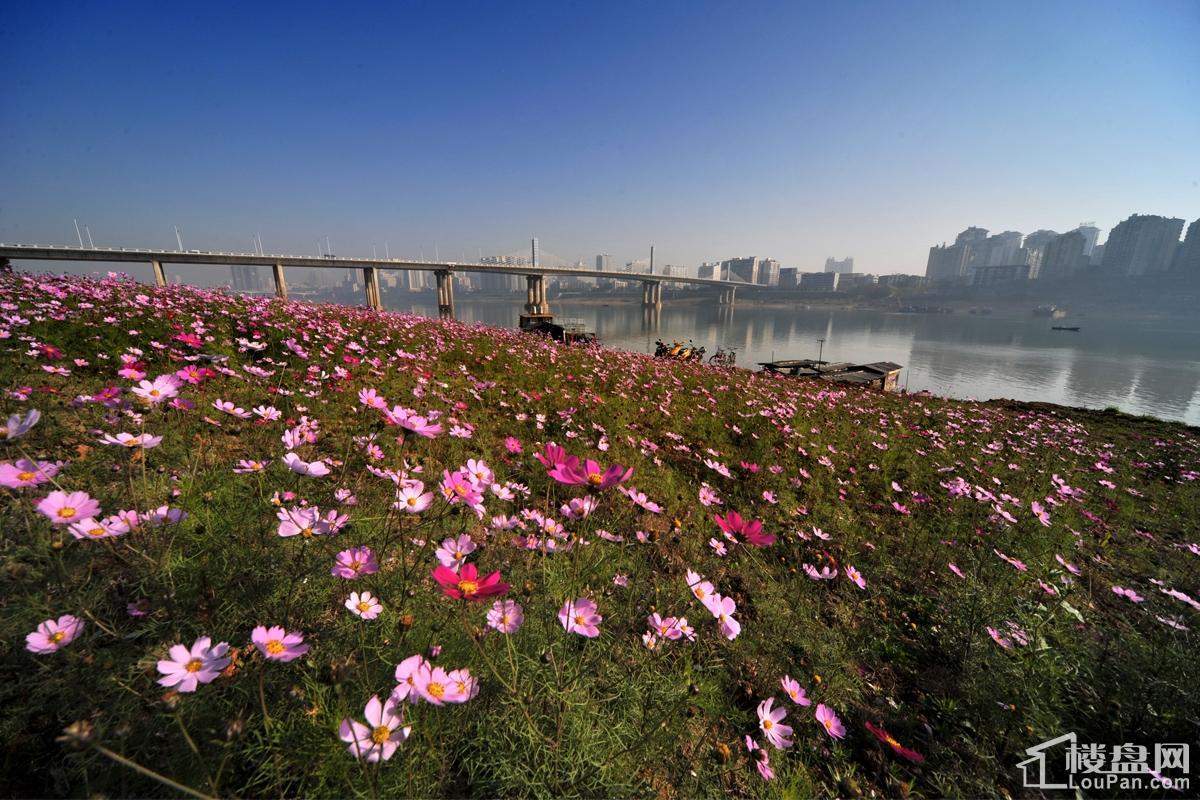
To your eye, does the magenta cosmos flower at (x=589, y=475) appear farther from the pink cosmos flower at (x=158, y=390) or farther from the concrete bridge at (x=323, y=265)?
the concrete bridge at (x=323, y=265)

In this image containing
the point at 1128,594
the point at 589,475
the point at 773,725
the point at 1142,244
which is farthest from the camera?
the point at 1142,244

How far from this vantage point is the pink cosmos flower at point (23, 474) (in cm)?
112

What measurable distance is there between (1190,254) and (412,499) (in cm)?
20154

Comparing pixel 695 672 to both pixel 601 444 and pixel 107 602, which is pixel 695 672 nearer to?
pixel 601 444

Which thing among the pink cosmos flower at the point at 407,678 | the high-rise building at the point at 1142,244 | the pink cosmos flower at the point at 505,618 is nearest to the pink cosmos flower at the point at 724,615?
the pink cosmos flower at the point at 505,618

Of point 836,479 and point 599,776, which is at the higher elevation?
point 599,776

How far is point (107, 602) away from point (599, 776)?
1.64 metres

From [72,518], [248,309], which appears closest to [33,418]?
[72,518]

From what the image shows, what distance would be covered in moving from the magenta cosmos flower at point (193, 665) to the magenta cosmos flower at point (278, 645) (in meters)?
0.06

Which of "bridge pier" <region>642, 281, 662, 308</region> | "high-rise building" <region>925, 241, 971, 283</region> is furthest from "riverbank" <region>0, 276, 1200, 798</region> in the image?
"high-rise building" <region>925, 241, 971, 283</region>

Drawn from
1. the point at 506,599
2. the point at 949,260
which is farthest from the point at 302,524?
the point at 949,260

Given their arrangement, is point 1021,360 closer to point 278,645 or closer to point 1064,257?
point 278,645

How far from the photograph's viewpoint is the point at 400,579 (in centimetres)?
165

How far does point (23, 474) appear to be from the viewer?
1.22m
